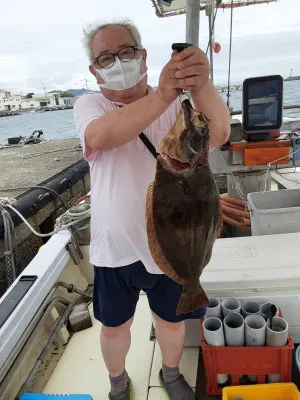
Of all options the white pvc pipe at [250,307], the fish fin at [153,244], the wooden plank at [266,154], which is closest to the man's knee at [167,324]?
the white pvc pipe at [250,307]

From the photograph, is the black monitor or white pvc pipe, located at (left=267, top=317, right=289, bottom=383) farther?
the black monitor

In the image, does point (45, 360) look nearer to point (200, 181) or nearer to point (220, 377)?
point (220, 377)

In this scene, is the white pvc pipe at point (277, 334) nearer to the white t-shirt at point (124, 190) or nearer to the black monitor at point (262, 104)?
the white t-shirt at point (124, 190)

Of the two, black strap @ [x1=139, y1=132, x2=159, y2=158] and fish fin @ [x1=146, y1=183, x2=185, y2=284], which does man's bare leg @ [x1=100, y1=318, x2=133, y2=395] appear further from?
black strap @ [x1=139, y1=132, x2=159, y2=158]

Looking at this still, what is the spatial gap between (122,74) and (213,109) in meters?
0.51

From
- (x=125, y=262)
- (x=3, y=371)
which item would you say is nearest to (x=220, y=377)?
(x=125, y=262)

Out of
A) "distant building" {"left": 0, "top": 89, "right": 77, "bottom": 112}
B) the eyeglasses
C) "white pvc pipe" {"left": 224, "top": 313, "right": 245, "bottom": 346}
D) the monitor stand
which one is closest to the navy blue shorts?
"white pvc pipe" {"left": 224, "top": 313, "right": 245, "bottom": 346}

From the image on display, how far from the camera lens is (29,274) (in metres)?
2.80

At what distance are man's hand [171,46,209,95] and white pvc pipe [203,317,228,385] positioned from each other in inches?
65.9

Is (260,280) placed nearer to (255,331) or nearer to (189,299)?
(255,331)


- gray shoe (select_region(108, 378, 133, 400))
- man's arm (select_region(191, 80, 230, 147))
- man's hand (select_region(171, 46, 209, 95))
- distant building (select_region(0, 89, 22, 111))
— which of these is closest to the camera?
man's hand (select_region(171, 46, 209, 95))

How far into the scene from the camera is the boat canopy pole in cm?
133

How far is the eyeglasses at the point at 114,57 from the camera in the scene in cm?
158

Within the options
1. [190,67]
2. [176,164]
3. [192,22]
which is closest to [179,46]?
[190,67]
